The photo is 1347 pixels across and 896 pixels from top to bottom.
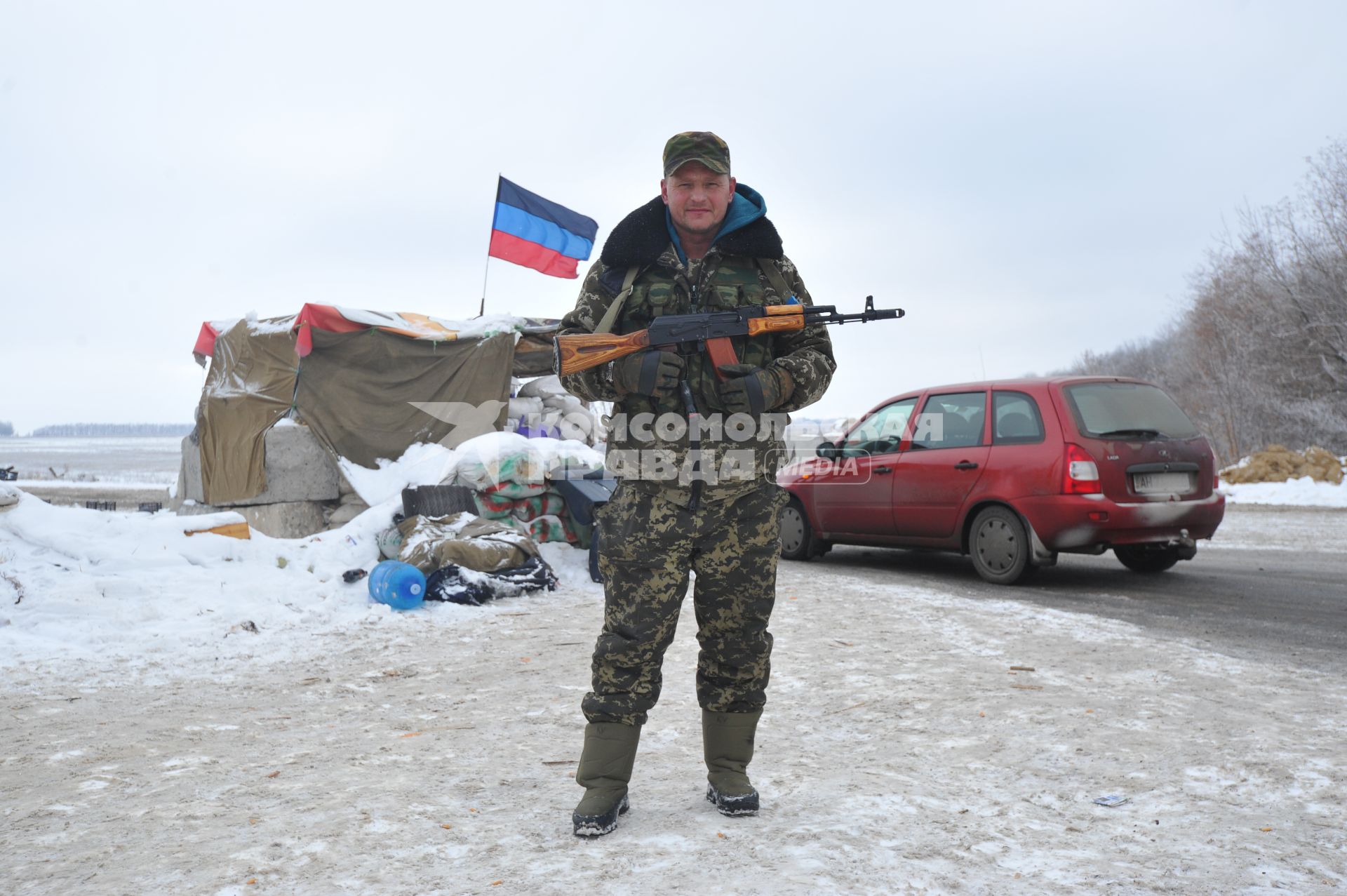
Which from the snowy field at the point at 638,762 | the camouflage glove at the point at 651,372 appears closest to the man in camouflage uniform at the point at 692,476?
the camouflage glove at the point at 651,372

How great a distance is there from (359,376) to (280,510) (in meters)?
1.74

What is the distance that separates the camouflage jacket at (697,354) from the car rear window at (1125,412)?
4.44 meters

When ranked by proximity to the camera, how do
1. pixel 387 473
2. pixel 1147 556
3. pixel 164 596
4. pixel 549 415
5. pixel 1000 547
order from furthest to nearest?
pixel 549 415, pixel 387 473, pixel 1147 556, pixel 1000 547, pixel 164 596

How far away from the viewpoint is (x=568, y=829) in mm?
2637

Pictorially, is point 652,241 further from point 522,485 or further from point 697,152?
point 522,485

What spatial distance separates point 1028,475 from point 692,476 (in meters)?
4.75

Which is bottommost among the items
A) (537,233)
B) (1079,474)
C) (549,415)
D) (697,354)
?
(1079,474)

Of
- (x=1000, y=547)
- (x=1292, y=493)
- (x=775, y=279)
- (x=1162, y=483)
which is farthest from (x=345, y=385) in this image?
(x=1292, y=493)

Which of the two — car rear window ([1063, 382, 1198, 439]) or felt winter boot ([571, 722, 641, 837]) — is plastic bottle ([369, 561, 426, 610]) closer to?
felt winter boot ([571, 722, 641, 837])

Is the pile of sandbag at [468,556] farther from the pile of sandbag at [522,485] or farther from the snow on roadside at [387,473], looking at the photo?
the snow on roadside at [387,473]

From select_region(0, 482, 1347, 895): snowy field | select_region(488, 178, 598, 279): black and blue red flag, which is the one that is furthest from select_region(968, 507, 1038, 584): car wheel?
select_region(488, 178, 598, 279): black and blue red flag

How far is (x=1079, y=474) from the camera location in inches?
254

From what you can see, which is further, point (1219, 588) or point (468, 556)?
point (468, 556)

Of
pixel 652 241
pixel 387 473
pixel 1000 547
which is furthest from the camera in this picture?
pixel 387 473
